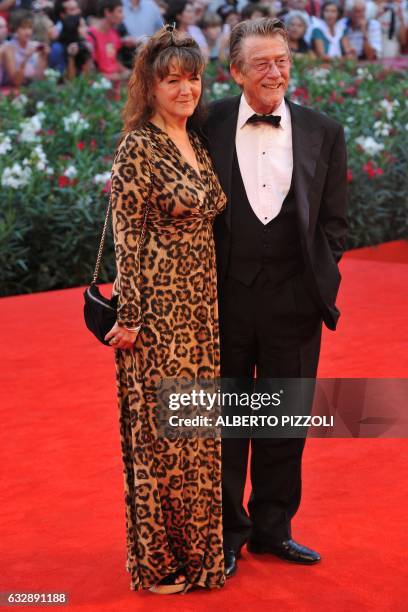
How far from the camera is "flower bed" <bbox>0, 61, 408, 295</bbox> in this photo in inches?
328

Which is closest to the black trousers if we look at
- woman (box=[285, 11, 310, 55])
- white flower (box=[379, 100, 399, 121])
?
white flower (box=[379, 100, 399, 121])

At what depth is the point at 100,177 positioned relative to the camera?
28.0 ft

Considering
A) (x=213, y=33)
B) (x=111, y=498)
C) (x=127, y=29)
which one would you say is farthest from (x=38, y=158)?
(x=213, y=33)

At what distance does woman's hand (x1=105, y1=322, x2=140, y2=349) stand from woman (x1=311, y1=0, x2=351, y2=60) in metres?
11.4

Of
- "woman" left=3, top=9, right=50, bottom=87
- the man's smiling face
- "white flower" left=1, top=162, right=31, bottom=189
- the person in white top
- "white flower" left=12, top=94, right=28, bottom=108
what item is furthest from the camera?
the person in white top

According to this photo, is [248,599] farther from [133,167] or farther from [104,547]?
[133,167]

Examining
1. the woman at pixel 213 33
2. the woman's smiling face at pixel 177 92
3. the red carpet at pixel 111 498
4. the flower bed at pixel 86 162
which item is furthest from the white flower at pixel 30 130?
the woman's smiling face at pixel 177 92

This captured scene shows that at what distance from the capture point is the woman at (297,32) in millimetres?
13680

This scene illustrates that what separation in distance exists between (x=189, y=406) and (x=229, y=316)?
0.31 metres

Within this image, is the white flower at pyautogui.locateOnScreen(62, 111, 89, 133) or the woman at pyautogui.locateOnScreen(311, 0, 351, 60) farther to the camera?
the woman at pyautogui.locateOnScreen(311, 0, 351, 60)

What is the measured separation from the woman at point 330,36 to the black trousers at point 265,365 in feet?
36.2

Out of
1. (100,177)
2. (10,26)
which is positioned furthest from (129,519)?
(10,26)

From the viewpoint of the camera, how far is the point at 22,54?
1143cm

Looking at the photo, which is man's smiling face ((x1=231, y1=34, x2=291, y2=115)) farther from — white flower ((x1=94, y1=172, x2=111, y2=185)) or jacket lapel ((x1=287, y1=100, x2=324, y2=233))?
white flower ((x1=94, y1=172, x2=111, y2=185))
